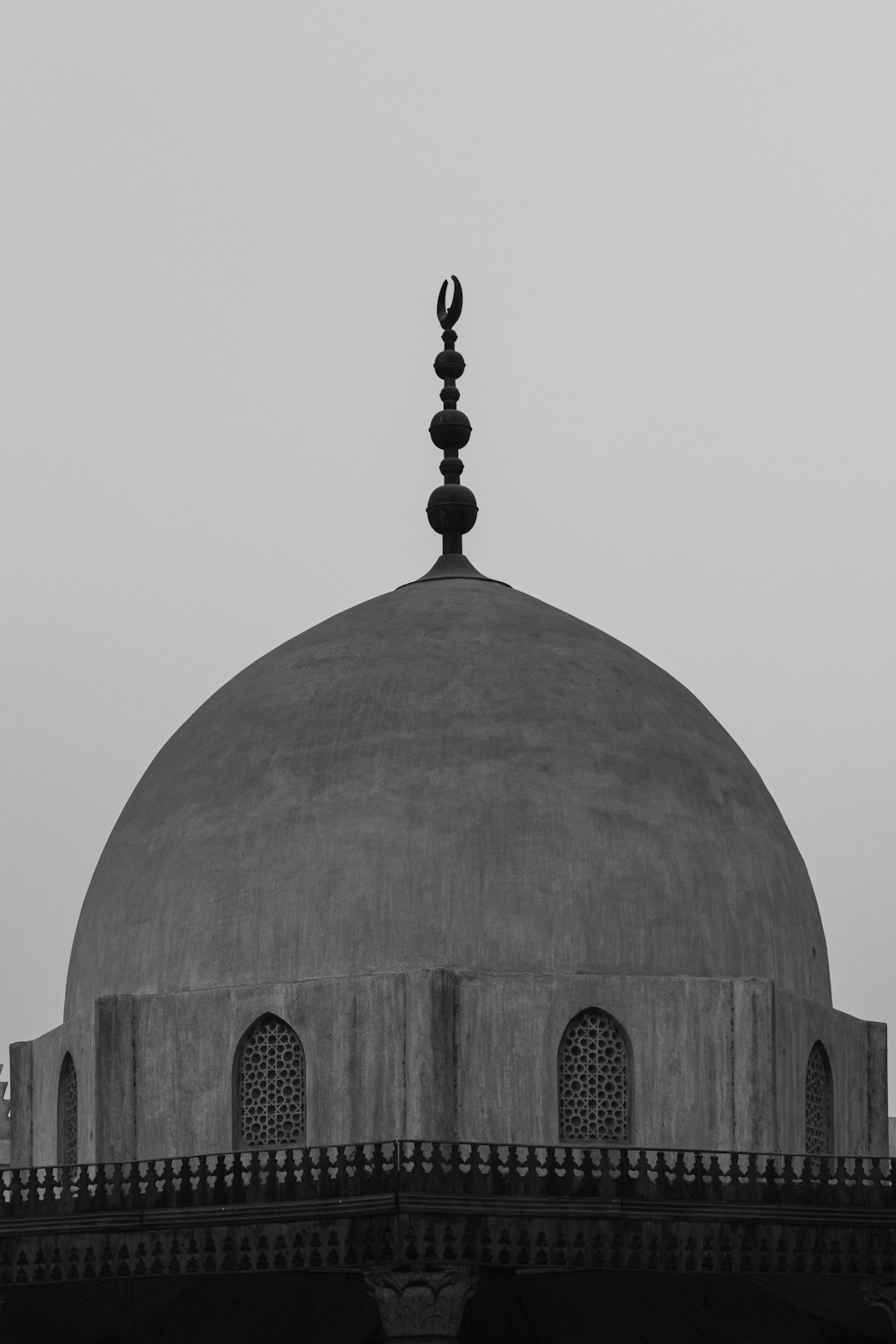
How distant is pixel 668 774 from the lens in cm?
2792

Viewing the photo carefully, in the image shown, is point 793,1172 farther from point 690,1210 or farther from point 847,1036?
point 847,1036

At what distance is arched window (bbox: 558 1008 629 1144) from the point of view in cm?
2608

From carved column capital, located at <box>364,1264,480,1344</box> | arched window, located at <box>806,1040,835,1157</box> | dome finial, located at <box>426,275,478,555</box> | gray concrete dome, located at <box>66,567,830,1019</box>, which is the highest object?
dome finial, located at <box>426,275,478,555</box>

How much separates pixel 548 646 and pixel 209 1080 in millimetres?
5265

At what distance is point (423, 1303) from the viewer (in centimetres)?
2348

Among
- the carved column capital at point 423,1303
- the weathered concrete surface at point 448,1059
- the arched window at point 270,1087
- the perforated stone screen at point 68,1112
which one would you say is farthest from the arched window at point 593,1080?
the perforated stone screen at point 68,1112

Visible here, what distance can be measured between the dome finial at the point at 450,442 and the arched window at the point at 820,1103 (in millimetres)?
6380

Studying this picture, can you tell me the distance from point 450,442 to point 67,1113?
7.72 meters

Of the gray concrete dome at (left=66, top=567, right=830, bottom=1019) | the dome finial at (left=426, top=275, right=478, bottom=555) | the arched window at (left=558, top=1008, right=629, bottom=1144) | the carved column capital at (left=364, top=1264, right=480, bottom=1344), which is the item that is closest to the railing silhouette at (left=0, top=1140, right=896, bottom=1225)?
the arched window at (left=558, top=1008, right=629, bottom=1144)

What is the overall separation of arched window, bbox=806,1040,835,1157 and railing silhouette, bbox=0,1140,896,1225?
1.88 m

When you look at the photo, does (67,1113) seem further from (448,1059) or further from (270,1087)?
(448,1059)

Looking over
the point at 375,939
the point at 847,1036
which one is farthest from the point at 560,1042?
the point at 847,1036

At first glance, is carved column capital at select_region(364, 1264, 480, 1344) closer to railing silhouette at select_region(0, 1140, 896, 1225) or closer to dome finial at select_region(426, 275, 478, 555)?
railing silhouette at select_region(0, 1140, 896, 1225)

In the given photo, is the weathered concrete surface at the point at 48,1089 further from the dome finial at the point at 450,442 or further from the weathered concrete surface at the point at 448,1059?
the dome finial at the point at 450,442
